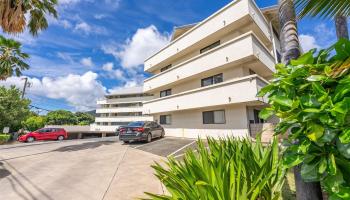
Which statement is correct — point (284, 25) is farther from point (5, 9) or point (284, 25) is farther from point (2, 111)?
point (2, 111)

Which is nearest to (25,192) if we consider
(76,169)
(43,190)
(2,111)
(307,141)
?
(43,190)

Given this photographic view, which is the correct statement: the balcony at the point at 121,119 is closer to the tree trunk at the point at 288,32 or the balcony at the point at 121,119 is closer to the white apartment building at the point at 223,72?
the white apartment building at the point at 223,72

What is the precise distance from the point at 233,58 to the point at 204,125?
6.87 metres

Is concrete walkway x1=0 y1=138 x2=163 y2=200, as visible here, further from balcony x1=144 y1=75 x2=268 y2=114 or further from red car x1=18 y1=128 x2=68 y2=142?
red car x1=18 y1=128 x2=68 y2=142

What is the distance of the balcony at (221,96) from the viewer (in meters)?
13.3

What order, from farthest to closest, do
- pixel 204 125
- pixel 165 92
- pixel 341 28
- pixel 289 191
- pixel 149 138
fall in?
1. pixel 165 92
2. pixel 204 125
3. pixel 149 138
4. pixel 341 28
5. pixel 289 191

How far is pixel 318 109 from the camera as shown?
1.38 metres

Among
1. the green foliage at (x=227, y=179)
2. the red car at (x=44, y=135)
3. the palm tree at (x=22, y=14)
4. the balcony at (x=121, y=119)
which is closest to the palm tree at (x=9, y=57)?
the palm tree at (x=22, y=14)

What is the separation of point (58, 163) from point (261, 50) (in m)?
15.6

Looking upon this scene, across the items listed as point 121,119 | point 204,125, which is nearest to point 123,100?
point 121,119

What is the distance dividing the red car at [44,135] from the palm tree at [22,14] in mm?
16491

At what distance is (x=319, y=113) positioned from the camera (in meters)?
1.39

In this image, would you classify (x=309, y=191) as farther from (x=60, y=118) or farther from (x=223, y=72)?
(x=60, y=118)

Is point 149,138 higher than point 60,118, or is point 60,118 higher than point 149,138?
point 60,118
